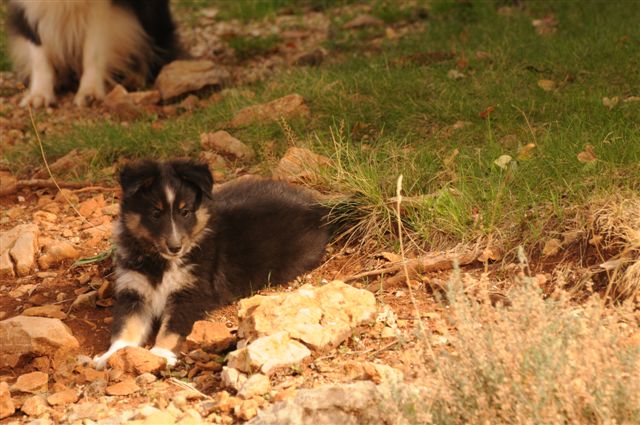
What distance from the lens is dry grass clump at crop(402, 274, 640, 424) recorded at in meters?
2.95


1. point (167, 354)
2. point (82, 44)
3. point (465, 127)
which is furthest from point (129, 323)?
point (82, 44)

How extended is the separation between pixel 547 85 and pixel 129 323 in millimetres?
3370

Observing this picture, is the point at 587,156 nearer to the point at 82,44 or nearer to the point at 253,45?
the point at 253,45

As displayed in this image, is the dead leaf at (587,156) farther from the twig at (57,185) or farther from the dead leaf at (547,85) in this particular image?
the twig at (57,185)

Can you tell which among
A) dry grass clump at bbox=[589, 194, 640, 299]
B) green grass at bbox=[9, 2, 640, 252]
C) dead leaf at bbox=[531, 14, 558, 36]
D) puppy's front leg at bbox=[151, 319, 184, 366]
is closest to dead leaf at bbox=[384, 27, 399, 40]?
green grass at bbox=[9, 2, 640, 252]

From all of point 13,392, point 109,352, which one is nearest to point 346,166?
point 109,352

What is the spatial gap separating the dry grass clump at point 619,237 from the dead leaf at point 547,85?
2106mm

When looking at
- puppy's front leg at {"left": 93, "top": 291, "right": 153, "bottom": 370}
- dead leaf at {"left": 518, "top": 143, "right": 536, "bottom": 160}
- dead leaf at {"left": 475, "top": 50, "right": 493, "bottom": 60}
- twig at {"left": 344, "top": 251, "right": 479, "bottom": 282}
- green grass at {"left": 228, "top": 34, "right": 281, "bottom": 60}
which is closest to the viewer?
puppy's front leg at {"left": 93, "top": 291, "right": 153, "bottom": 370}

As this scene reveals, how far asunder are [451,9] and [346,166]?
4.08 metres

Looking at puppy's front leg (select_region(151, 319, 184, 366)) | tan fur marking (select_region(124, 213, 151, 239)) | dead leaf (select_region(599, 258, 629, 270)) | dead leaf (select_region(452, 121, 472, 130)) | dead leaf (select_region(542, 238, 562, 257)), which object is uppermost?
tan fur marking (select_region(124, 213, 151, 239))

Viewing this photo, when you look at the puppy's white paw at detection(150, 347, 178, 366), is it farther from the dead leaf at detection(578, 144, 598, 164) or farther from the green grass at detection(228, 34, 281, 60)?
the green grass at detection(228, 34, 281, 60)

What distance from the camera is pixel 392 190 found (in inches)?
202

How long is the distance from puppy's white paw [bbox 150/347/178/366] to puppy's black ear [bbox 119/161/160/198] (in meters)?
0.74

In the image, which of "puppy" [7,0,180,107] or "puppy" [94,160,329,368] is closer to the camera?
"puppy" [94,160,329,368]
